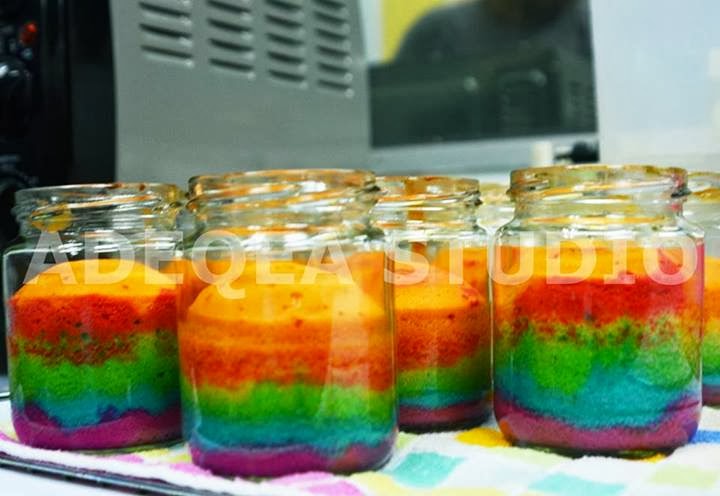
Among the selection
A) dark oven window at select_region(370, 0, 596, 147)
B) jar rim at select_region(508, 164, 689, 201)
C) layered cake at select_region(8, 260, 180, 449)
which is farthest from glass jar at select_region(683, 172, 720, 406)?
dark oven window at select_region(370, 0, 596, 147)

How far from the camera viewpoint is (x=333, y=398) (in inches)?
17.4

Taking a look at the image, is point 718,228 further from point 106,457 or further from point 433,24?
point 433,24

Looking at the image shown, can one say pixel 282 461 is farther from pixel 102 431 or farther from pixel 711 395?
pixel 711 395

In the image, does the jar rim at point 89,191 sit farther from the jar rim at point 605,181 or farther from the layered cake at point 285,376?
the jar rim at point 605,181

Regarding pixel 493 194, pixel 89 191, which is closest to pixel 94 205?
pixel 89 191

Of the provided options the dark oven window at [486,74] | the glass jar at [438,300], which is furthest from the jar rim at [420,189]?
the dark oven window at [486,74]

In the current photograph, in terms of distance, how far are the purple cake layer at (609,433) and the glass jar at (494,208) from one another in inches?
8.1

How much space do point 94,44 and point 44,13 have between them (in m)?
0.05

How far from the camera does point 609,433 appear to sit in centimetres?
47

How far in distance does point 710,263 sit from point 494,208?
17 cm

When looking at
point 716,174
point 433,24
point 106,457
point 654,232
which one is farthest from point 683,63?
point 433,24

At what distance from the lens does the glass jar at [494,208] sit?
26.3 inches

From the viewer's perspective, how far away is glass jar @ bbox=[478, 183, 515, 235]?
668 mm

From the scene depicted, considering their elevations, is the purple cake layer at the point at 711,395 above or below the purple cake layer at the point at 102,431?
below
